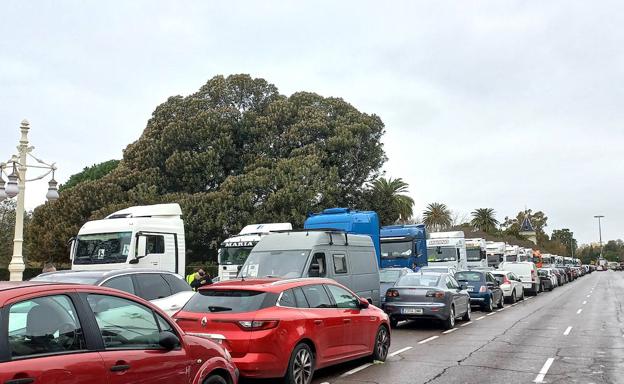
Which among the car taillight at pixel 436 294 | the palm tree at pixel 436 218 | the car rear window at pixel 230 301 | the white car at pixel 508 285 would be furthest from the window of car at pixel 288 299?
the palm tree at pixel 436 218

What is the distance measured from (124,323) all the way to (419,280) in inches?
465

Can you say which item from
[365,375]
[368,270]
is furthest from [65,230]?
[365,375]

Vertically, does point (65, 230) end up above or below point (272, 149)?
below

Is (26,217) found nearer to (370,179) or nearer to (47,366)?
(370,179)

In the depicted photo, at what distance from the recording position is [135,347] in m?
4.64

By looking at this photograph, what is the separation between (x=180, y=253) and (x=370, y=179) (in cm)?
2572

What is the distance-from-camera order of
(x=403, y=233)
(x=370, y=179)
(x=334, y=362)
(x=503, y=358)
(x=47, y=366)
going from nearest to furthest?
(x=47, y=366)
(x=334, y=362)
(x=503, y=358)
(x=403, y=233)
(x=370, y=179)

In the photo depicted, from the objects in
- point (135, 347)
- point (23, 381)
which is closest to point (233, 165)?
point (135, 347)

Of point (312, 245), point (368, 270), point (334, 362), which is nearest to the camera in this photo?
point (334, 362)

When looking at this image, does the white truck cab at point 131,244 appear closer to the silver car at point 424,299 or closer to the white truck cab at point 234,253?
the white truck cab at point 234,253

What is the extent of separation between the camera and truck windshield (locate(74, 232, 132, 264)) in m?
16.1

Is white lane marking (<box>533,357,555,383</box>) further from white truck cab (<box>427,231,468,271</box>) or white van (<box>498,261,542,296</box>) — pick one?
white van (<box>498,261,542,296</box>)

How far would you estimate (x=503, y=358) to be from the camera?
10469 mm

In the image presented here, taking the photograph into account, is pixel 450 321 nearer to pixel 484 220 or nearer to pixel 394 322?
pixel 394 322
